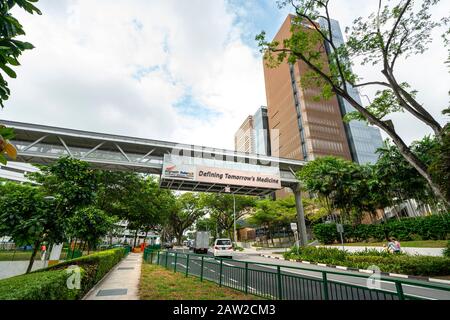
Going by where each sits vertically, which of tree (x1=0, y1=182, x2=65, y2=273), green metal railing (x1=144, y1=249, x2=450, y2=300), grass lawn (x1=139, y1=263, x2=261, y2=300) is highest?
tree (x1=0, y1=182, x2=65, y2=273)

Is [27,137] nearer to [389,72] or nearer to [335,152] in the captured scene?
[389,72]

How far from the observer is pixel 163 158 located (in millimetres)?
18594

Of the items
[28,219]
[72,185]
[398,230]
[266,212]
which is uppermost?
[266,212]

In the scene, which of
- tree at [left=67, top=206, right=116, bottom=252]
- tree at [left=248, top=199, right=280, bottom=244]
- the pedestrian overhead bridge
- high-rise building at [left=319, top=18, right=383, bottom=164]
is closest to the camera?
tree at [left=67, top=206, right=116, bottom=252]

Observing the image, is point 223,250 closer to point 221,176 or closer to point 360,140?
point 221,176

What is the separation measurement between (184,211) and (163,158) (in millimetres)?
29592

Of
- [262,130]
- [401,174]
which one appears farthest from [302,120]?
[401,174]

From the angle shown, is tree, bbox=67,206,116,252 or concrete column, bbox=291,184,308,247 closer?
tree, bbox=67,206,116,252

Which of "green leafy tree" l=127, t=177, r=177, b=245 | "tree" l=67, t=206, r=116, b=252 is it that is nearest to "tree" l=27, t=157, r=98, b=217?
"tree" l=67, t=206, r=116, b=252

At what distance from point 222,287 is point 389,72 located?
12795 millimetres

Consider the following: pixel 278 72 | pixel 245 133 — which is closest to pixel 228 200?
pixel 278 72

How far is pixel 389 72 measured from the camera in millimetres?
11461

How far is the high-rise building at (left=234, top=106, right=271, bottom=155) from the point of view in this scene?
9981 cm

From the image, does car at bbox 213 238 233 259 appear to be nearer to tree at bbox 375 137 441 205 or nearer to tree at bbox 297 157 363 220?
tree at bbox 297 157 363 220
